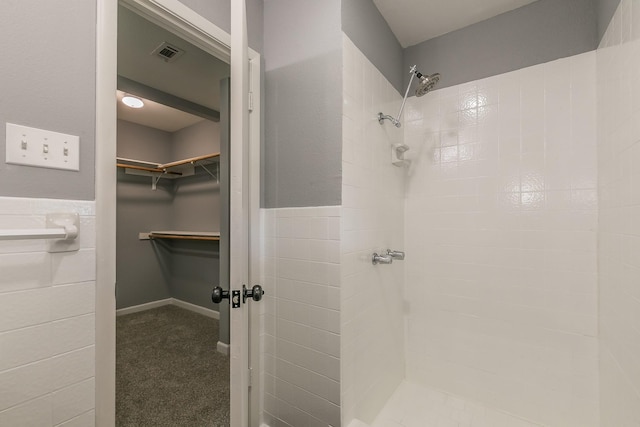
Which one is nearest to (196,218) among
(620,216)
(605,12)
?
(620,216)

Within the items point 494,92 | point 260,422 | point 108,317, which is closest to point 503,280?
point 494,92

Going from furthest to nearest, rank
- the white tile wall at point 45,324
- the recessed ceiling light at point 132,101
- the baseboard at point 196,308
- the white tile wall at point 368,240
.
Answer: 1. the baseboard at point 196,308
2. the recessed ceiling light at point 132,101
3. the white tile wall at point 368,240
4. the white tile wall at point 45,324

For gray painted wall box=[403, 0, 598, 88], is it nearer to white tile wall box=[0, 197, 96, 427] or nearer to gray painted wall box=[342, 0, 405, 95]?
gray painted wall box=[342, 0, 405, 95]

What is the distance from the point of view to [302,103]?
4.37ft

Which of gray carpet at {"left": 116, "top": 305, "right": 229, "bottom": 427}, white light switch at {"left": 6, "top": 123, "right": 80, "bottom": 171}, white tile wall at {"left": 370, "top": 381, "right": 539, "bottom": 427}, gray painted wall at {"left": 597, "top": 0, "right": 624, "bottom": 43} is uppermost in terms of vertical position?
gray painted wall at {"left": 597, "top": 0, "right": 624, "bottom": 43}

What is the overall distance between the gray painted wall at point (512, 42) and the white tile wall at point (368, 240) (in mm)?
380

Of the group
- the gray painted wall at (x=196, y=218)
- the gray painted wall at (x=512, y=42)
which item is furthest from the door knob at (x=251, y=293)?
the gray painted wall at (x=196, y=218)

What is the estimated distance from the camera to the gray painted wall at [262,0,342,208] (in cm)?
123

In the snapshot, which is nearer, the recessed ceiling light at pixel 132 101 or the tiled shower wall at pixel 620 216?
the tiled shower wall at pixel 620 216

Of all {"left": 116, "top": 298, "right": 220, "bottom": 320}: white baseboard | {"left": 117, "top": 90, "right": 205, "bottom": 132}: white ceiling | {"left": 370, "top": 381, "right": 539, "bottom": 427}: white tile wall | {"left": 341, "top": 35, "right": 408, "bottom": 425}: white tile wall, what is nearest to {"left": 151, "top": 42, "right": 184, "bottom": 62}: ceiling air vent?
{"left": 117, "top": 90, "right": 205, "bottom": 132}: white ceiling

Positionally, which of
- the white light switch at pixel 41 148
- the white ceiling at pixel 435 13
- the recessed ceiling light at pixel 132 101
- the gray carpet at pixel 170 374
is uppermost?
the white ceiling at pixel 435 13

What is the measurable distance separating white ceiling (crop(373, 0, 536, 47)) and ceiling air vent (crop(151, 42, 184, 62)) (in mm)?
1415

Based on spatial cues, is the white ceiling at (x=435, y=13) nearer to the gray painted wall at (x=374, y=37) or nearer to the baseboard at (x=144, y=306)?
the gray painted wall at (x=374, y=37)

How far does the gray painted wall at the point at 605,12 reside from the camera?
114 cm
